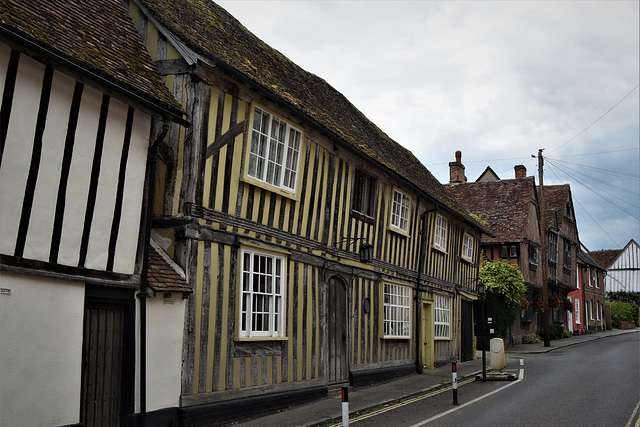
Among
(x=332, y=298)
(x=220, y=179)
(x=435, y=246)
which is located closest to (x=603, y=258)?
(x=435, y=246)

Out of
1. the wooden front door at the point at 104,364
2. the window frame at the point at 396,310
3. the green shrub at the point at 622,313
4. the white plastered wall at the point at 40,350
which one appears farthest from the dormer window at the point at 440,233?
the green shrub at the point at 622,313

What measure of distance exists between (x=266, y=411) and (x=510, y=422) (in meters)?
4.20

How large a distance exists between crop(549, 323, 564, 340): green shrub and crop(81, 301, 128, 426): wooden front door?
34.1 metres

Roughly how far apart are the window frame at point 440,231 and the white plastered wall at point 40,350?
14540 millimetres

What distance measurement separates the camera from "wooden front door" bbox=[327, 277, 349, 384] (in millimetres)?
14000

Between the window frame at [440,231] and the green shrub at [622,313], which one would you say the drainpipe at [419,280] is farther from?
the green shrub at [622,313]

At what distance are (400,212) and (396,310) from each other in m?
2.84

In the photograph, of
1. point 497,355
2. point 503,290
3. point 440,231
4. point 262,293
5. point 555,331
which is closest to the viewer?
point 262,293

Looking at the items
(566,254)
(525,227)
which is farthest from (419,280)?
(566,254)

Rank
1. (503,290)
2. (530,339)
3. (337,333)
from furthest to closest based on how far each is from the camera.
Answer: (530,339)
(503,290)
(337,333)

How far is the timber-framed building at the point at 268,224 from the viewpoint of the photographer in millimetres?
9977

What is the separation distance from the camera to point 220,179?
1050 cm

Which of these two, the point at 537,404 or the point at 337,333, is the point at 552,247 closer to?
the point at 337,333

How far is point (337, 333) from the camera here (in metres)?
14.4
